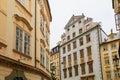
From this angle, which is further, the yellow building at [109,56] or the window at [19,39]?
the yellow building at [109,56]

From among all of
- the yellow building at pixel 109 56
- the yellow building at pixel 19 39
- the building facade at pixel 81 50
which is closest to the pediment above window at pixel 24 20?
the yellow building at pixel 19 39

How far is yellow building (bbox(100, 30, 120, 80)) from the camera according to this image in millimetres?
39344

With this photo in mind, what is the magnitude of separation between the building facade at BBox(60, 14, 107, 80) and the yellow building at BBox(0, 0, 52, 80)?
2585 cm

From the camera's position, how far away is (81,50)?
1847 inches

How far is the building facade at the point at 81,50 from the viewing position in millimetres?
42906

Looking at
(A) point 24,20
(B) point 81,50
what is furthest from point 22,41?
(B) point 81,50

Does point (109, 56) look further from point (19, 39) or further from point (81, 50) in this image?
point (19, 39)

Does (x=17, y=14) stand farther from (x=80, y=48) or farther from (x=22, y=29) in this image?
(x=80, y=48)

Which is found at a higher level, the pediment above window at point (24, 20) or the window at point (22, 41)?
the pediment above window at point (24, 20)

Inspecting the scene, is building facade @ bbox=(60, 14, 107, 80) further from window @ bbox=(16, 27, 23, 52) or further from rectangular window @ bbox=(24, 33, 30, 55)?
window @ bbox=(16, 27, 23, 52)

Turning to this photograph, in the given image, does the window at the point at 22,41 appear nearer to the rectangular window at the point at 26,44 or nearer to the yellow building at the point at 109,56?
the rectangular window at the point at 26,44

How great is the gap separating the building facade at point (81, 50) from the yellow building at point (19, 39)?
25.8 metres

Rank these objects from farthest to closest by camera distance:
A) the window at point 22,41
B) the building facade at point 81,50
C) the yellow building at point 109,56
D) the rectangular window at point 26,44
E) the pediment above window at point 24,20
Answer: the building facade at point 81,50
the yellow building at point 109,56
the rectangular window at point 26,44
the window at point 22,41
the pediment above window at point 24,20

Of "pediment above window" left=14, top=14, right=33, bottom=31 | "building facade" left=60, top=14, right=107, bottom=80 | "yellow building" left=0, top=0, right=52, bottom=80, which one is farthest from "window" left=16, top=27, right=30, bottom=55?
A: "building facade" left=60, top=14, right=107, bottom=80
